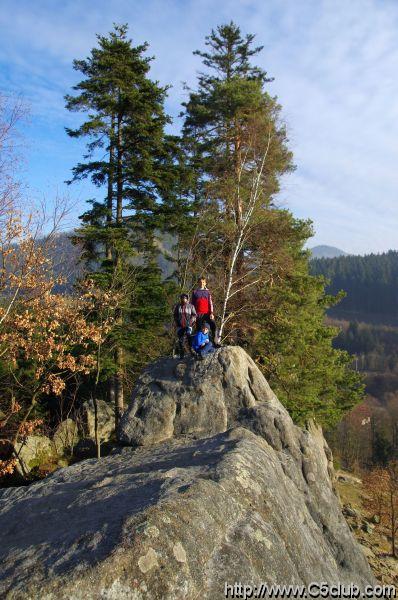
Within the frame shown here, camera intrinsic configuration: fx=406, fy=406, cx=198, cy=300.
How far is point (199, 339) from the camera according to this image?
367 inches

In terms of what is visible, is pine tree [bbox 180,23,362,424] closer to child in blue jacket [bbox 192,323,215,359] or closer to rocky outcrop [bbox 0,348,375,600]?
child in blue jacket [bbox 192,323,215,359]

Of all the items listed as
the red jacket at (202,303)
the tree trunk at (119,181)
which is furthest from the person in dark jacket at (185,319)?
the tree trunk at (119,181)

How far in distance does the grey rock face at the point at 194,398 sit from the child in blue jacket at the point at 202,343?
0.71 feet

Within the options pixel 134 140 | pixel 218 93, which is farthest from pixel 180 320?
pixel 218 93

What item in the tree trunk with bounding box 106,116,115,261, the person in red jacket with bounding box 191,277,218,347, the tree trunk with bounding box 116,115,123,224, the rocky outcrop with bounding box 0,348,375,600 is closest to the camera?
the rocky outcrop with bounding box 0,348,375,600

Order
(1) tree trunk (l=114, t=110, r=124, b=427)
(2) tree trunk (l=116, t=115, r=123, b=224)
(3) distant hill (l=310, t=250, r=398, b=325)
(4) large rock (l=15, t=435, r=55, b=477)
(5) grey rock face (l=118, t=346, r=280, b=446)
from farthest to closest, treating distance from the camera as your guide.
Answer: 1. (3) distant hill (l=310, t=250, r=398, b=325)
2. (2) tree trunk (l=116, t=115, r=123, b=224)
3. (1) tree trunk (l=114, t=110, r=124, b=427)
4. (4) large rock (l=15, t=435, r=55, b=477)
5. (5) grey rock face (l=118, t=346, r=280, b=446)

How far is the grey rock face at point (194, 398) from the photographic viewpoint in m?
8.11

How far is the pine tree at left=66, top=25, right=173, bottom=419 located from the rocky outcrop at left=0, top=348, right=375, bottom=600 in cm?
913

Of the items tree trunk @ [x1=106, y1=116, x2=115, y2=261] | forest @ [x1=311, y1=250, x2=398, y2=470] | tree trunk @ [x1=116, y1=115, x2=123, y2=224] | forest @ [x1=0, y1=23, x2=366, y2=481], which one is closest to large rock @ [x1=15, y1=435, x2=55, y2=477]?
forest @ [x1=0, y1=23, x2=366, y2=481]

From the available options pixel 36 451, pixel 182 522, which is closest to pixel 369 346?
pixel 36 451

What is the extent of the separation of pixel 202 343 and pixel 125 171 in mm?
10672

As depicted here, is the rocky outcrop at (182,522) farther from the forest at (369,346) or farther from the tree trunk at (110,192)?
the forest at (369,346)

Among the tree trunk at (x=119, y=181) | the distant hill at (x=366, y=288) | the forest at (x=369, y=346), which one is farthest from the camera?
the distant hill at (x=366, y=288)

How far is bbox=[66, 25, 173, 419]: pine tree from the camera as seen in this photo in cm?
1630
